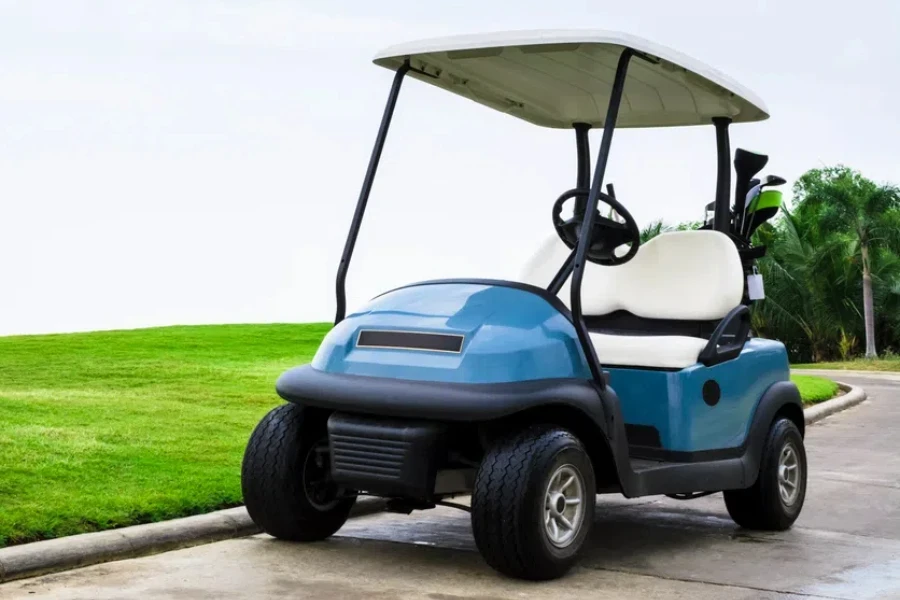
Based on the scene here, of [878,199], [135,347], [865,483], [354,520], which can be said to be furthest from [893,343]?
[354,520]

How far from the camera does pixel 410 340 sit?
5.63m

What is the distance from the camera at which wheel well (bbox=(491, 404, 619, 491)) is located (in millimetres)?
5559

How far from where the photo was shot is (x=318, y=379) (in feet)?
18.7

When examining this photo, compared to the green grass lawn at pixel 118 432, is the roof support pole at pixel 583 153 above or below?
above

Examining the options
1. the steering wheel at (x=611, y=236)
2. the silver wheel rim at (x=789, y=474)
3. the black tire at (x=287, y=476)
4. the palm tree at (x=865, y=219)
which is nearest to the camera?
the black tire at (x=287, y=476)

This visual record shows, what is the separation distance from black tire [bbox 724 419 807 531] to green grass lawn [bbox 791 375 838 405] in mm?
8790

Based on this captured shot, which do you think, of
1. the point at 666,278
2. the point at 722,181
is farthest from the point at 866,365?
the point at 666,278

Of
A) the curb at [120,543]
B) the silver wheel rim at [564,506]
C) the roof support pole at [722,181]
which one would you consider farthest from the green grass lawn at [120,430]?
the roof support pole at [722,181]

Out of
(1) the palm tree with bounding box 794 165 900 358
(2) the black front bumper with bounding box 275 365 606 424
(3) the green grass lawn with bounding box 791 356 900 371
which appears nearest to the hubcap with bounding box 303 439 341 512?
(2) the black front bumper with bounding box 275 365 606 424

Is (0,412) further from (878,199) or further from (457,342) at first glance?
(878,199)

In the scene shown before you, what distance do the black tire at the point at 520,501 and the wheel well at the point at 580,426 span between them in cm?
14

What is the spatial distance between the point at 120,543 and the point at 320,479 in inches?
Result: 36.6

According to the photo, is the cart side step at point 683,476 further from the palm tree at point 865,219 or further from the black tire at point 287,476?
the palm tree at point 865,219

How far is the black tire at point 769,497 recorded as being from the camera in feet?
22.6
